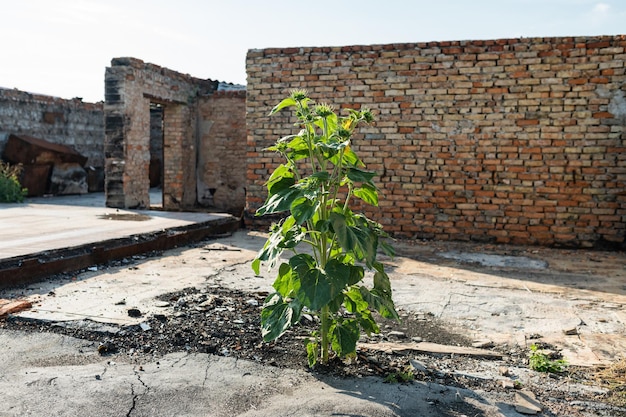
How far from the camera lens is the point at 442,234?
25.5 feet

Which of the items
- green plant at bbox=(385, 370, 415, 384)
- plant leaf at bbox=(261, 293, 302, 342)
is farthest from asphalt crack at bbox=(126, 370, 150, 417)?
green plant at bbox=(385, 370, 415, 384)

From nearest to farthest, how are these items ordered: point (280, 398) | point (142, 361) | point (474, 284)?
point (280, 398)
point (142, 361)
point (474, 284)

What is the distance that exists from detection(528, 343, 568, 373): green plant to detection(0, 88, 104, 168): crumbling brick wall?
13771 millimetres

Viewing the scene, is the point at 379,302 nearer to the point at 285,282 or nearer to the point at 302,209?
the point at 285,282

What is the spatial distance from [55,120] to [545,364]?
1476cm

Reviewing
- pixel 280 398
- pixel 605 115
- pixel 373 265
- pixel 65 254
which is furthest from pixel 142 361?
pixel 605 115

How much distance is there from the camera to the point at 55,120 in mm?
14844

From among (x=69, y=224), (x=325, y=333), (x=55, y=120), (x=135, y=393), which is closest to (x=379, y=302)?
(x=325, y=333)

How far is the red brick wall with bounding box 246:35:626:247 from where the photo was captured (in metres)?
7.14

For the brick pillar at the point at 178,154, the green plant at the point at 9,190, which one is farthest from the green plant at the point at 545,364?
the green plant at the point at 9,190

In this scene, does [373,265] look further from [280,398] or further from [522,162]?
[522,162]

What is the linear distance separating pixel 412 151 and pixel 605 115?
8.17ft

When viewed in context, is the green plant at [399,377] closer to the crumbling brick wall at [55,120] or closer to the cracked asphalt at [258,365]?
the cracked asphalt at [258,365]

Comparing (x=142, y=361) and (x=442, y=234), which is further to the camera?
(x=442, y=234)
